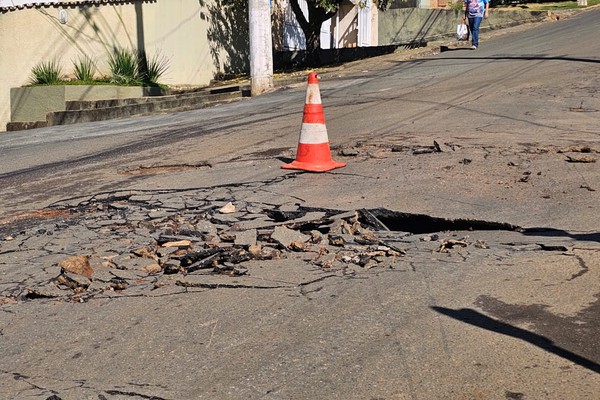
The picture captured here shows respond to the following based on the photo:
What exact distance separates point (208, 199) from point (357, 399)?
3.99m

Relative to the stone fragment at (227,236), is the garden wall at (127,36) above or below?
above

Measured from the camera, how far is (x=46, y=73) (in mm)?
18453

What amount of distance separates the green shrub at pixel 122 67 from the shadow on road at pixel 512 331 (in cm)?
1551

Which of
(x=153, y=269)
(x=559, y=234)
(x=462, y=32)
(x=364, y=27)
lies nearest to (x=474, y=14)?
(x=462, y=32)

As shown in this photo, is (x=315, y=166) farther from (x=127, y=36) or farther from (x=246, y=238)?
(x=127, y=36)

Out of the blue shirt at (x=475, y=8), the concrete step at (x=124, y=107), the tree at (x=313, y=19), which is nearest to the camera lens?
the concrete step at (x=124, y=107)

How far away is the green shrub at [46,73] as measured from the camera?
60.5ft

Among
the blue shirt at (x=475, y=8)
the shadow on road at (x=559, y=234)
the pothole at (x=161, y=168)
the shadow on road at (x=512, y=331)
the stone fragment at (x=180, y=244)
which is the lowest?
the shadow on road at (x=512, y=331)

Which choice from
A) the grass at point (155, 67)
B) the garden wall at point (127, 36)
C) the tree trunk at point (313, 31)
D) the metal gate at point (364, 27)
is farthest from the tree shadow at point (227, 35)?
the metal gate at point (364, 27)

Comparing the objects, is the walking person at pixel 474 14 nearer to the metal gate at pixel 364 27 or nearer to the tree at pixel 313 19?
the tree at pixel 313 19

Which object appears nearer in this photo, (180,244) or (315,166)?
(180,244)

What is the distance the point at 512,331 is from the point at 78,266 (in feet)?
9.22

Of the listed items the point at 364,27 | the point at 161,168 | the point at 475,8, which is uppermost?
the point at 364,27

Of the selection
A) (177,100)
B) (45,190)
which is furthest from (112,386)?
(177,100)
